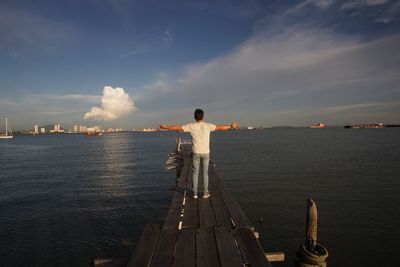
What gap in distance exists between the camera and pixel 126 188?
1037 inches

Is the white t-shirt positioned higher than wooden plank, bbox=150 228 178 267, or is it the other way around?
the white t-shirt

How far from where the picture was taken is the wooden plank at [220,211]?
283 inches

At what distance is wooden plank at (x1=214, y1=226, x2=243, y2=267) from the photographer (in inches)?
190

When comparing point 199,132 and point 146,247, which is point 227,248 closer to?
point 146,247

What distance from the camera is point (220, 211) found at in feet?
26.4

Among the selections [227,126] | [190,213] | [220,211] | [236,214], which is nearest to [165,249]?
[190,213]

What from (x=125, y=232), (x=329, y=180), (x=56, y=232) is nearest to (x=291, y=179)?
(x=329, y=180)

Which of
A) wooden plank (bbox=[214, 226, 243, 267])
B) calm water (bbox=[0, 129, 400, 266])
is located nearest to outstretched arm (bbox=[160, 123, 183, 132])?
wooden plank (bbox=[214, 226, 243, 267])

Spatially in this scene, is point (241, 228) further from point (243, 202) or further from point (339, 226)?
point (243, 202)

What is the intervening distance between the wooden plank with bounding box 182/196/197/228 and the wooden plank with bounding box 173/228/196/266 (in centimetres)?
50

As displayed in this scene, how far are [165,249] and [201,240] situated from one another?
2.74ft

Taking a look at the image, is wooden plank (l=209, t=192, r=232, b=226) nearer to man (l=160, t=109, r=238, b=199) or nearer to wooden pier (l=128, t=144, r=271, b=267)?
wooden pier (l=128, t=144, r=271, b=267)

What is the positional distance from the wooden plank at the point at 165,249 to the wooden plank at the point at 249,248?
4.62ft

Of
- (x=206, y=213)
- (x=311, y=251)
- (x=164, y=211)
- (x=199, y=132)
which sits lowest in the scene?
(x=164, y=211)
